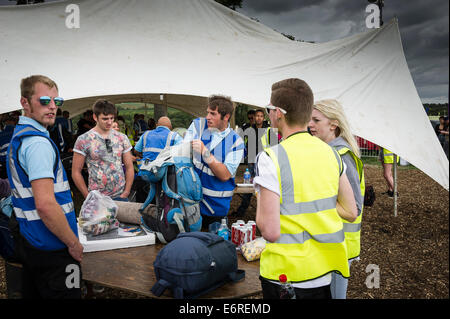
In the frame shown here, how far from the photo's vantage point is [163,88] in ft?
17.2

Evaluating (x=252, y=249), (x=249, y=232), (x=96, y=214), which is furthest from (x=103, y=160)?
(x=252, y=249)

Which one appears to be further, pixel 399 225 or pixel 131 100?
pixel 131 100

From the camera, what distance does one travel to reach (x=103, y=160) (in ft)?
10.3

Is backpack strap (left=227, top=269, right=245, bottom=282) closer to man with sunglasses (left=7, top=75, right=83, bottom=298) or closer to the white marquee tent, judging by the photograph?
man with sunglasses (left=7, top=75, right=83, bottom=298)

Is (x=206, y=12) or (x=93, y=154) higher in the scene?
(x=206, y=12)

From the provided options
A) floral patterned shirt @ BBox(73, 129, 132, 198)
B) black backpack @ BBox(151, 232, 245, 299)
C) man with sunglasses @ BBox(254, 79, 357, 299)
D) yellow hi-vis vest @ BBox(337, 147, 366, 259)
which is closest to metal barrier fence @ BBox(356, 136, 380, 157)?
floral patterned shirt @ BBox(73, 129, 132, 198)

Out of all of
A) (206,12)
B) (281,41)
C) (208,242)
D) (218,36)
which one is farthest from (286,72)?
(208,242)

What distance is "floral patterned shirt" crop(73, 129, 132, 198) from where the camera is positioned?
9.96 ft

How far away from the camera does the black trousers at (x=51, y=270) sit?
1.73m

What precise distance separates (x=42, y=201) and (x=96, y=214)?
90 cm

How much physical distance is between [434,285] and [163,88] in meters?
4.81

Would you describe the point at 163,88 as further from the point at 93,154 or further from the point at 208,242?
the point at 208,242

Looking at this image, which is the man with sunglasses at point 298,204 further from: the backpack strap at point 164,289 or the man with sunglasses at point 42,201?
the man with sunglasses at point 42,201

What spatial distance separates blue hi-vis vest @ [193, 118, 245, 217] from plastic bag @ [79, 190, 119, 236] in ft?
2.55
